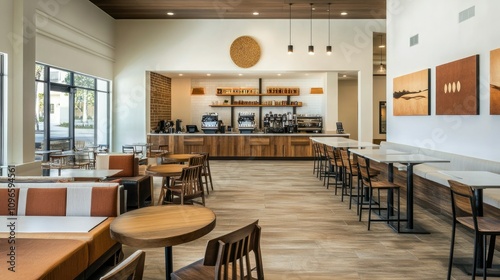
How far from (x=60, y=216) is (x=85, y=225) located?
455 millimetres

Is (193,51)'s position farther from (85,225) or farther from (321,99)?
(85,225)

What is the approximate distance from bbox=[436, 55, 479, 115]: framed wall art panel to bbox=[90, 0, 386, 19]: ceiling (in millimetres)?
3864

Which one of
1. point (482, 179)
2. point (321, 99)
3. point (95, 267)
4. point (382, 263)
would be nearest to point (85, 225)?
point (95, 267)

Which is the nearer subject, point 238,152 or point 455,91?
point 455,91

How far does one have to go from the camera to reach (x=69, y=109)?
334 inches

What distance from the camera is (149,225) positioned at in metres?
2.34

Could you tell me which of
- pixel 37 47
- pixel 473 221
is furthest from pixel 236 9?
pixel 473 221

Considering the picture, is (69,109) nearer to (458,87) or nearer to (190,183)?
(190,183)

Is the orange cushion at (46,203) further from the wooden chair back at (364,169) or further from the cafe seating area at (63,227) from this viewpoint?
the wooden chair back at (364,169)

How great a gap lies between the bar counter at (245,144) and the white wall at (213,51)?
4.34ft

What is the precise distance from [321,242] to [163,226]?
85.9 inches

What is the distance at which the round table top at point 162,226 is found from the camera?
2.11 m

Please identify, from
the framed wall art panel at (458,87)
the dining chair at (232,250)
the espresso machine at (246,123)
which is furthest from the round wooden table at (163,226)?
the espresso machine at (246,123)

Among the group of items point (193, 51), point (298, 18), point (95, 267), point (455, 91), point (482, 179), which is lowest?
point (95, 267)
